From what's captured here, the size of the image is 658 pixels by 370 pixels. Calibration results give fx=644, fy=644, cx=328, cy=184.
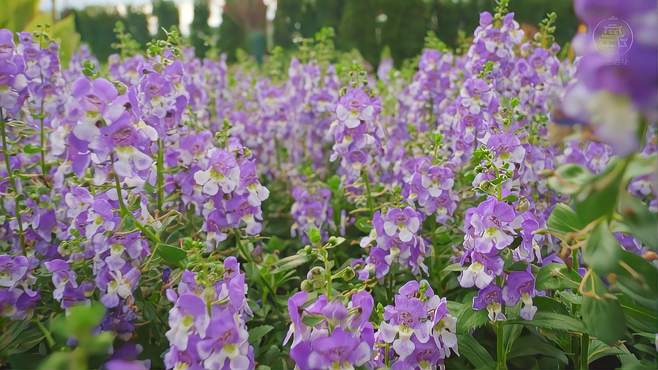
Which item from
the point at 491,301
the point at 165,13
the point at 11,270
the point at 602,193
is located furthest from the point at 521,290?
the point at 165,13

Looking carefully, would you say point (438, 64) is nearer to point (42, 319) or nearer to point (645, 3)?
point (42, 319)

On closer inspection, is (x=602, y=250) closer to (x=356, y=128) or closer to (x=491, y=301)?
(x=491, y=301)

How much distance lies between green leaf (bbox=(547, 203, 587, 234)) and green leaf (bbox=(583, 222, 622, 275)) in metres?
0.30

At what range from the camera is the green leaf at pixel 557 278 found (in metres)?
1.48

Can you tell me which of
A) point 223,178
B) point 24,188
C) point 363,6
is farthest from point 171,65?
point 363,6

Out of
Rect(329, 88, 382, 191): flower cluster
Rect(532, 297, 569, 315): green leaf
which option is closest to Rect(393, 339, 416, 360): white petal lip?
Rect(532, 297, 569, 315): green leaf

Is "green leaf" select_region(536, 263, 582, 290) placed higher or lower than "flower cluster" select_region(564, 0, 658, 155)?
lower

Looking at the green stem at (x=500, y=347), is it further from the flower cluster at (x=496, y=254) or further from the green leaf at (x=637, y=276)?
the green leaf at (x=637, y=276)

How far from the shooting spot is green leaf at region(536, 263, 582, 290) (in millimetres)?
1483

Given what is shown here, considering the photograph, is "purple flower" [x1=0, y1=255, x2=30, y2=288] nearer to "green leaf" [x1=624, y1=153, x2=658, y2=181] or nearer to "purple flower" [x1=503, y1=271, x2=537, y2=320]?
"purple flower" [x1=503, y1=271, x2=537, y2=320]

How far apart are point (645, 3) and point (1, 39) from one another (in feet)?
5.47

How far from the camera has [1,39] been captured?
5.97ft

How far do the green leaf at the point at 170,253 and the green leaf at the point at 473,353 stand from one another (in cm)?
76
